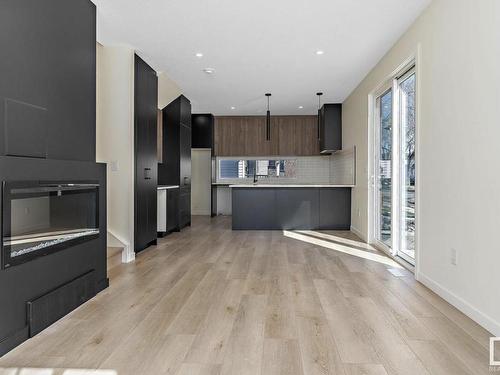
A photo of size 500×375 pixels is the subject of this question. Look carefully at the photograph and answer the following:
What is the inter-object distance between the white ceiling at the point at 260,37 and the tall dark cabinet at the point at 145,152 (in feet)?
0.99

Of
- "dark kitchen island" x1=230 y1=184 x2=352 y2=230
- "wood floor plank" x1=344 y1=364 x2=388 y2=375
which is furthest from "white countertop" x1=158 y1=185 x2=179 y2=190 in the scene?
"wood floor plank" x1=344 y1=364 x2=388 y2=375

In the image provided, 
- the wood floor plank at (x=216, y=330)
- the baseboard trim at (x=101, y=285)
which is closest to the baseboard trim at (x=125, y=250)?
the baseboard trim at (x=101, y=285)

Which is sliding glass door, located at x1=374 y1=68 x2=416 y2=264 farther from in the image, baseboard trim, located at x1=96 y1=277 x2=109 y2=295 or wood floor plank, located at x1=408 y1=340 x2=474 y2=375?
baseboard trim, located at x1=96 y1=277 x2=109 y2=295

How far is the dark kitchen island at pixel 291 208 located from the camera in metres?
6.80

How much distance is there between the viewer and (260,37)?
3932 millimetres

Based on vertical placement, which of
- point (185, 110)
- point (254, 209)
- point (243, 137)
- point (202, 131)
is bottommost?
point (254, 209)

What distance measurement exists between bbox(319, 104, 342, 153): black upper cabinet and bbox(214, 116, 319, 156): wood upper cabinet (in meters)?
1.06

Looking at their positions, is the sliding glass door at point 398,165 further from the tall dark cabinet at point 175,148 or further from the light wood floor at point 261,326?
the tall dark cabinet at point 175,148

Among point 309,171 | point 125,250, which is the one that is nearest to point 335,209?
point 309,171

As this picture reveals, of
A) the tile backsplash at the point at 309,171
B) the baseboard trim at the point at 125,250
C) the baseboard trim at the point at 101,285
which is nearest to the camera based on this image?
the baseboard trim at the point at 101,285

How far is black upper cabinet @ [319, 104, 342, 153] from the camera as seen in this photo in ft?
24.2

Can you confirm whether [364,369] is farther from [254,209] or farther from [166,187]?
[254,209]

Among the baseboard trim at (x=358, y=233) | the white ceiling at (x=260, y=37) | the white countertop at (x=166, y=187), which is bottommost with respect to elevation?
the baseboard trim at (x=358, y=233)

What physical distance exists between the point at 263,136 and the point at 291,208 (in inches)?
98.0
